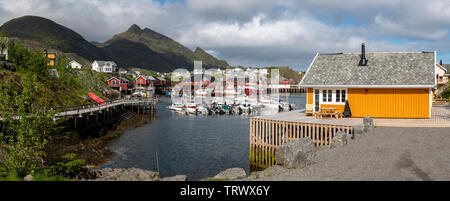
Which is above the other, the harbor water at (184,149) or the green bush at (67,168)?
the green bush at (67,168)

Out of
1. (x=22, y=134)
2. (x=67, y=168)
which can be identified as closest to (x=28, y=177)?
(x=22, y=134)

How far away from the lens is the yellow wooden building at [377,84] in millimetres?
23531

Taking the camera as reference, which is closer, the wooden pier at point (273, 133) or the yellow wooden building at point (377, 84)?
the wooden pier at point (273, 133)

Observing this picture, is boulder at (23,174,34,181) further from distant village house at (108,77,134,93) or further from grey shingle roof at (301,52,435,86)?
distant village house at (108,77,134,93)

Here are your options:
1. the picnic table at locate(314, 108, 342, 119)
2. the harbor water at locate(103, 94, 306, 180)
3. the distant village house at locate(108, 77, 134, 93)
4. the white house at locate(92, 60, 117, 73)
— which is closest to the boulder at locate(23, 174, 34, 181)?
the harbor water at locate(103, 94, 306, 180)

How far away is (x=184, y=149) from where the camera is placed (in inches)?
1214

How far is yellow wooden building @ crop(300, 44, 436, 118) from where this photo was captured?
23.5 m

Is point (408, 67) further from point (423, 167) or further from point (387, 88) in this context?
point (423, 167)

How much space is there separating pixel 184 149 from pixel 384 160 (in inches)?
825

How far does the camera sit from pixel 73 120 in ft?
112

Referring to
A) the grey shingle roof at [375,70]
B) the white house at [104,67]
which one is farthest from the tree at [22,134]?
the white house at [104,67]

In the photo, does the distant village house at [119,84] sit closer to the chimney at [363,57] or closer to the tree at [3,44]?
the tree at [3,44]

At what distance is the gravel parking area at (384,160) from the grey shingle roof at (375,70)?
683cm

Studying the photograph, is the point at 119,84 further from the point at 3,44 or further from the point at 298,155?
the point at 298,155
